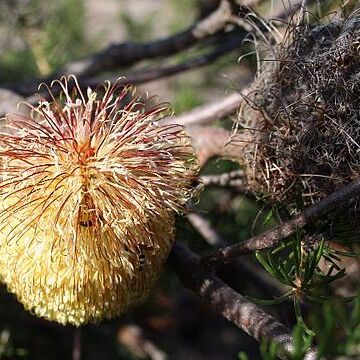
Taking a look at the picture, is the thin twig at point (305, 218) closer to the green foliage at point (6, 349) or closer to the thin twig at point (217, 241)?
the thin twig at point (217, 241)

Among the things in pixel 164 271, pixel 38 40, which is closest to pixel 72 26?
pixel 38 40

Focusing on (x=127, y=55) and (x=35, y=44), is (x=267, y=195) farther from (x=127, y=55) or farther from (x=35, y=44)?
(x=35, y=44)

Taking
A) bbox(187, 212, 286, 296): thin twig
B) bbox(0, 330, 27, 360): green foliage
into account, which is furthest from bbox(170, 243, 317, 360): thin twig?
bbox(0, 330, 27, 360): green foliage

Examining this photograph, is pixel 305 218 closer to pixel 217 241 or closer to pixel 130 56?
pixel 217 241

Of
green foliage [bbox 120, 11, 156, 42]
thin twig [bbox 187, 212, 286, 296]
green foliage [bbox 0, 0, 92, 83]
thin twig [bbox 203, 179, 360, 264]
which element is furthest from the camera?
green foliage [bbox 120, 11, 156, 42]

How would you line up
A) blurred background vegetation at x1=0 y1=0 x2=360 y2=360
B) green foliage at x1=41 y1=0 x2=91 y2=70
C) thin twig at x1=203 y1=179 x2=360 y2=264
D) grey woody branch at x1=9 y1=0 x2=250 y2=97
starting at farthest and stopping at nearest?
green foliage at x1=41 y1=0 x2=91 y2=70, grey woody branch at x1=9 y1=0 x2=250 y2=97, blurred background vegetation at x1=0 y1=0 x2=360 y2=360, thin twig at x1=203 y1=179 x2=360 y2=264

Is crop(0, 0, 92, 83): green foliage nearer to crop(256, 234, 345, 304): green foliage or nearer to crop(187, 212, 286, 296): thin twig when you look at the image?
crop(187, 212, 286, 296): thin twig

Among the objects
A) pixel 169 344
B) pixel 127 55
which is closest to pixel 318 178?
pixel 127 55
